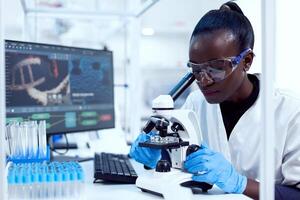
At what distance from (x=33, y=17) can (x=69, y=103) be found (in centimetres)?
88

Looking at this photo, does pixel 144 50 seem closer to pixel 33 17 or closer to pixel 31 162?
pixel 33 17

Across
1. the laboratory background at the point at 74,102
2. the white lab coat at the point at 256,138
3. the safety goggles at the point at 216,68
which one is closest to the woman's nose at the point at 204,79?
the safety goggles at the point at 216,68

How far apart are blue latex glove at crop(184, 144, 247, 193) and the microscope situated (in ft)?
0.06

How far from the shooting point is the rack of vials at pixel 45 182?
→ 91 centimetres

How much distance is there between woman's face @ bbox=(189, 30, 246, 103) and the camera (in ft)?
3.86

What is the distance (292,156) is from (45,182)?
2.48 feet

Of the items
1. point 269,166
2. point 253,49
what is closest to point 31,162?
point 269,166

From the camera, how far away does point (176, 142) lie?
1.02 metres

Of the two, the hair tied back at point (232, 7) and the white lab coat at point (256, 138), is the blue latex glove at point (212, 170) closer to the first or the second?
the white lab coat at point (256, 138)

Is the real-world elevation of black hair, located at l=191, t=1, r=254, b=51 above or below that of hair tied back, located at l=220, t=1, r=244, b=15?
below

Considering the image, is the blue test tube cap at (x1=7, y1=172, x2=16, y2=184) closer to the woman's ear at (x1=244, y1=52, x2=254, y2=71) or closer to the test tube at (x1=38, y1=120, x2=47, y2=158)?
the test tube at (x1=38, y1=120, x2=47, y2=158)

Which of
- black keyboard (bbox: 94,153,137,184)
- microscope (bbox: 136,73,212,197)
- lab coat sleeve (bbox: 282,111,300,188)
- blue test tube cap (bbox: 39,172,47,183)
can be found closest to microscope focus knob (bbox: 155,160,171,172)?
microscope (bbox: 136,73,212,197)

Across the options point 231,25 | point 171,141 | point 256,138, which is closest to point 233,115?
point 256,138

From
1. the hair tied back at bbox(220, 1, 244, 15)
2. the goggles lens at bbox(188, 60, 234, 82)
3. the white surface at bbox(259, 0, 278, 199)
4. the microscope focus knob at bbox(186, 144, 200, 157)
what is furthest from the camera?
the hair tied back at bbox(220, 1, 244, 15)
